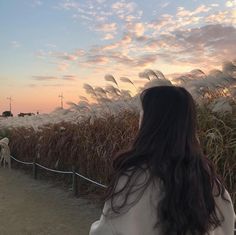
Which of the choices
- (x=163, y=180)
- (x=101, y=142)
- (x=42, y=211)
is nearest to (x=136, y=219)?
(x=163, y=180)

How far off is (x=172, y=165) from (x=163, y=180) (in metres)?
0.08

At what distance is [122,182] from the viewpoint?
2.02 m

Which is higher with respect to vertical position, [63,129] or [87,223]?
[63,129]

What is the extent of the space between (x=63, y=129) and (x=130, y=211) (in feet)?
24.0

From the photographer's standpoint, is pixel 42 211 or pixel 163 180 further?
pixel 42 211

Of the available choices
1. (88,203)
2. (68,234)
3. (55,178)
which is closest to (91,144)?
(88,203)

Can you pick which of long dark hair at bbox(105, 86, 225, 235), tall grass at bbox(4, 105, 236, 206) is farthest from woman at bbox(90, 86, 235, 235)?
tall grass at bbox(4, 105, 236, 206)

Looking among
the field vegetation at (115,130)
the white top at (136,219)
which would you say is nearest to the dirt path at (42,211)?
the field vegetation at (115,130)

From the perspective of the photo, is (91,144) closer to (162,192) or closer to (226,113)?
(226,113)

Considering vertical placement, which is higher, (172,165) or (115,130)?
(172,165)

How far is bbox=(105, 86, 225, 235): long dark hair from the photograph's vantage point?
6.59 feet

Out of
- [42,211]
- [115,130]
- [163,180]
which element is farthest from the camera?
[115,130]

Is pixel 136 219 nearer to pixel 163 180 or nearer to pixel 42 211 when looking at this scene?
pixel 163 180

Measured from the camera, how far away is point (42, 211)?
676 centimetres
